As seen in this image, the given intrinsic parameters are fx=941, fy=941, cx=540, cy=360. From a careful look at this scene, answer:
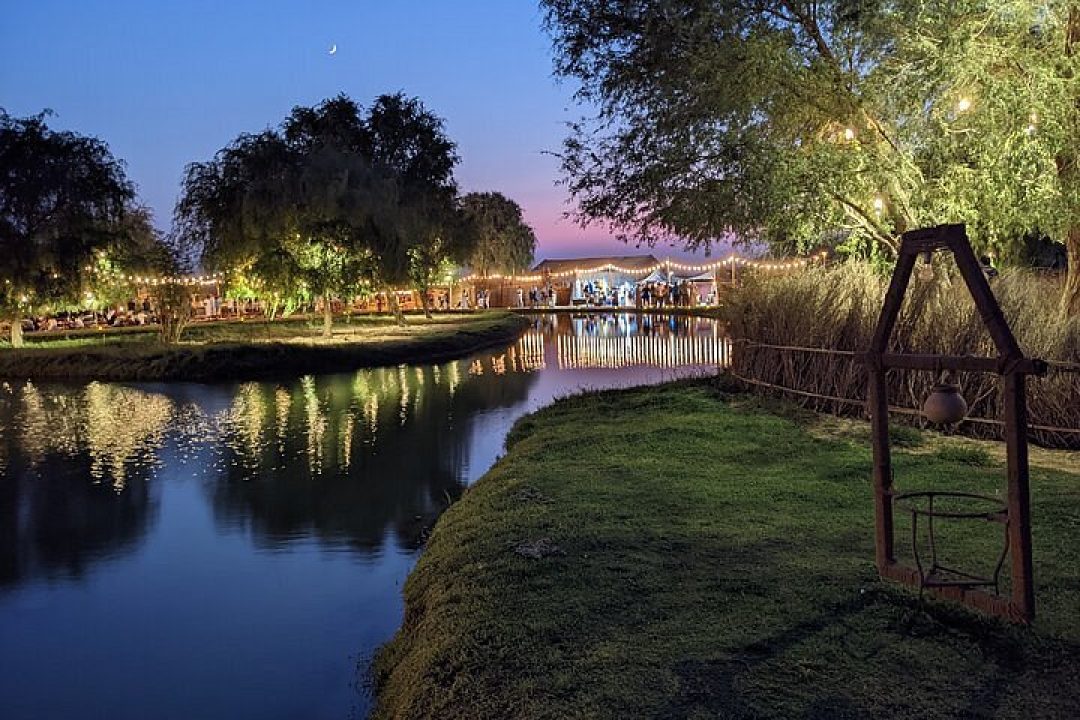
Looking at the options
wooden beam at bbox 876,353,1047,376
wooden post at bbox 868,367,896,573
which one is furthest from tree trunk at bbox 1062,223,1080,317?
wooden beam at bbox 876,353,1047,376

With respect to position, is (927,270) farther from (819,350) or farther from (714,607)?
(714,607)

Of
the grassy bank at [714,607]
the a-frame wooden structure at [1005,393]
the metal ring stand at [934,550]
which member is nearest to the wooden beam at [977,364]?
the a-frame wooden structure at [1005,393]

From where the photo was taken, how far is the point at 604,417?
13.6m

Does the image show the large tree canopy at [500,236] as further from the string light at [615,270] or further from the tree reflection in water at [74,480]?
the tree reflection in water at [74,480]

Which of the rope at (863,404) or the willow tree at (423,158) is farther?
the willow tree at (423,158)

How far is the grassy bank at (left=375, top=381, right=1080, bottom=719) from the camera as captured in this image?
4215mm

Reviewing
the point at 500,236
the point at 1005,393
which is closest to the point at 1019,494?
the point at 1005,393

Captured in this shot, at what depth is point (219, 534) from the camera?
34.7 ft

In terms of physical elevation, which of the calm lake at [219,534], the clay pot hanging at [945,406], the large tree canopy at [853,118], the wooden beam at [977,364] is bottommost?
the calm lake at [219,534]

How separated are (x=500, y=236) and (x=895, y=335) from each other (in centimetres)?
6357

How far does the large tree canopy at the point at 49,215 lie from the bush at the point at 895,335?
23.5m

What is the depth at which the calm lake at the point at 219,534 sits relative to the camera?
678cm

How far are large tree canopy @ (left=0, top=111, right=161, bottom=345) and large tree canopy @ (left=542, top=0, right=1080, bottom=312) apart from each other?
852 inches

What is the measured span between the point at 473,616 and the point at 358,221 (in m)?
26.9
